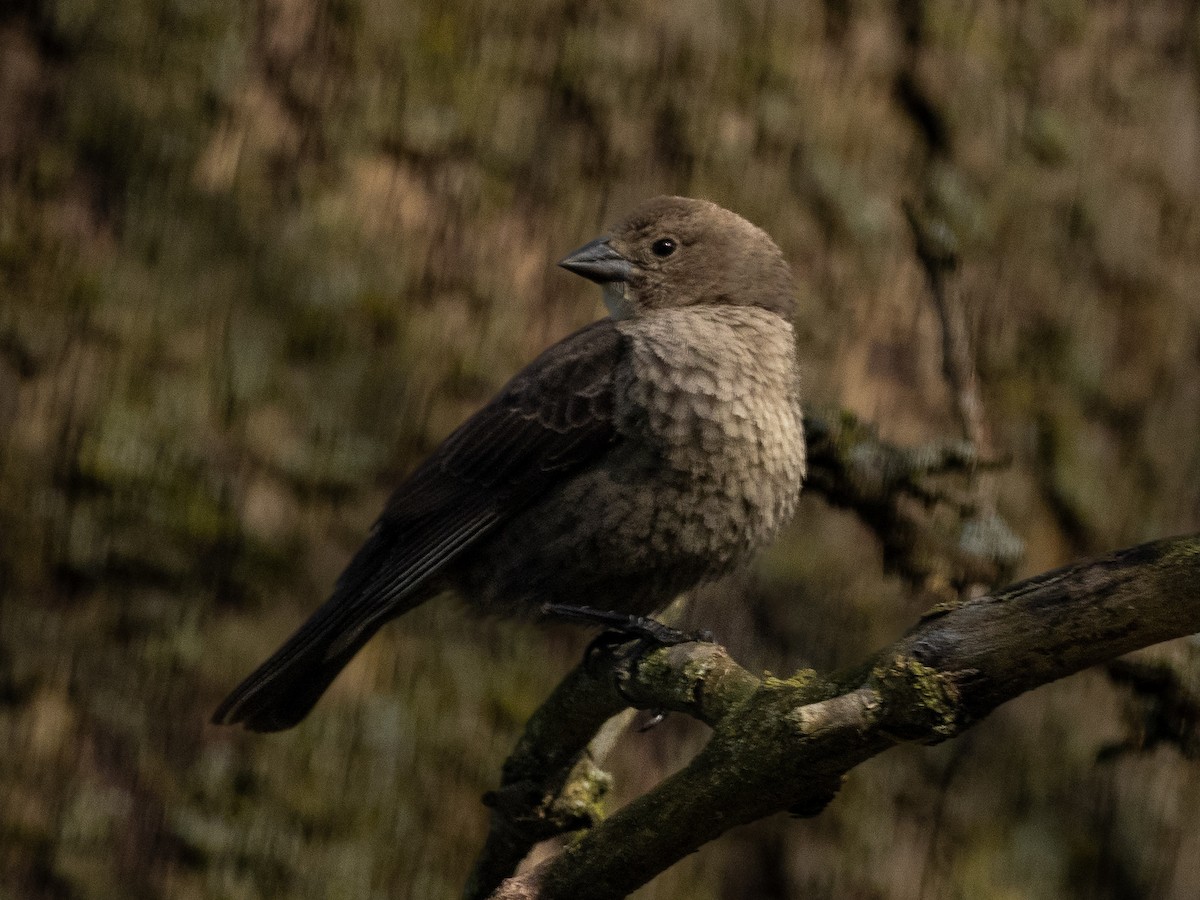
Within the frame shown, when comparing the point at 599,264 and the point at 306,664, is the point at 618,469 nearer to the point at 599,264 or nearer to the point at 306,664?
the point at 599,264

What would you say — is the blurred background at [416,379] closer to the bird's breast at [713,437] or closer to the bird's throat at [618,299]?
the bird's throat at [618,299]

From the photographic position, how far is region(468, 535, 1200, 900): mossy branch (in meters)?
1.81

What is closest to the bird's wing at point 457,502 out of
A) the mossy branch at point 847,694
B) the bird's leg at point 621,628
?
the bird's leg at point 621,628

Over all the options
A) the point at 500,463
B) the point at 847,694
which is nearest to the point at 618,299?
the point at 500,463

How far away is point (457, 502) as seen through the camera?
353 centimetres

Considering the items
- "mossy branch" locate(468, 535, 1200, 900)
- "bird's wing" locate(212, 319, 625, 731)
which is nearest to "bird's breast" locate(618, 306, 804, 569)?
"bird's wing" locate(212, 319, 625, 731)

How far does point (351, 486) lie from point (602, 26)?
1563 mm

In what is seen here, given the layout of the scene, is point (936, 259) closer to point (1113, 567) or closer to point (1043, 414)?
point (1043, 414)

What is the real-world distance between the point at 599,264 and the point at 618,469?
63 cm

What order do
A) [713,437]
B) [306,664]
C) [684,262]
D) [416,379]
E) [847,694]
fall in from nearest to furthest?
[847,694], [713,437], [306,664], [684,262], [416,379]

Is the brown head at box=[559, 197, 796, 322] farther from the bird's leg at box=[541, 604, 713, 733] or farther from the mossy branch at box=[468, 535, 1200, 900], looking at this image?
the mossy branch at box=[468, 535, 1200, 900]

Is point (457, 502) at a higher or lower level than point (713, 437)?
lower

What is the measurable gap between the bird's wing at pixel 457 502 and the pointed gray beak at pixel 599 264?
126 mm

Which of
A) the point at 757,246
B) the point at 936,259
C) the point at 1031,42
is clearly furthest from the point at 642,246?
the point at 1031,42
